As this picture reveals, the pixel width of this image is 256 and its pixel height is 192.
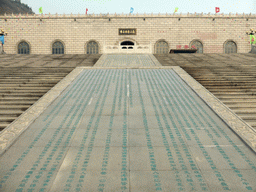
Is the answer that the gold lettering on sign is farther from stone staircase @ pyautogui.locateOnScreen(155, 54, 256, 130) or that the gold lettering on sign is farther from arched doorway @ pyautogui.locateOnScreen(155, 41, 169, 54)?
stone staircase @ pyautogui.locateOnScreen(155, 54, 256, 130)

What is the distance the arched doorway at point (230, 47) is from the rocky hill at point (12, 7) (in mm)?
66071

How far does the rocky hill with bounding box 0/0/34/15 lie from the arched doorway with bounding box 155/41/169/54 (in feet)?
189

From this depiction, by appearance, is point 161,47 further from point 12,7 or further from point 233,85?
point 12,7

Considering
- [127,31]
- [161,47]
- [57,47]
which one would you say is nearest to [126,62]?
[127,31]

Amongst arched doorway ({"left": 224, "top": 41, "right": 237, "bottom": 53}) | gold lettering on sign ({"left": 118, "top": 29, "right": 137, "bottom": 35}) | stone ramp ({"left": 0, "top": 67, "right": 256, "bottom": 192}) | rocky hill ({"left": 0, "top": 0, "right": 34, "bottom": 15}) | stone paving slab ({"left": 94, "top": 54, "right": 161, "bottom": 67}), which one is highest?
rocky hill ({"left": 0, "top": 0, "right": 34, "bottom": 15})

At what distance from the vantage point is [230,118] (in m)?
7.55

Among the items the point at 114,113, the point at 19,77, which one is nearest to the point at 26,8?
the point at 19,77

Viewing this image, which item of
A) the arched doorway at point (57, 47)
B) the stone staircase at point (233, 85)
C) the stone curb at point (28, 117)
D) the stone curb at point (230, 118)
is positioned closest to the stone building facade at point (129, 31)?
the arched doorway at point (57, 47)

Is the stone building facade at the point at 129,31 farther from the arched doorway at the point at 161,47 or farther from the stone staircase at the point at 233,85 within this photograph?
the stone staircase at the point at 233,85

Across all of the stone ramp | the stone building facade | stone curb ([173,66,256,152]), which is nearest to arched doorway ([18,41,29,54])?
the stone building facade

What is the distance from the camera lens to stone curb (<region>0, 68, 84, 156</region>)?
20.4ft

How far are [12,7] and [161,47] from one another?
72.4 metres

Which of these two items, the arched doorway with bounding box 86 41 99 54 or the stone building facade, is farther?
the arched doorway with bounding box 86 41 99 54

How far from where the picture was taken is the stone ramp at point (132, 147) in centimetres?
470
